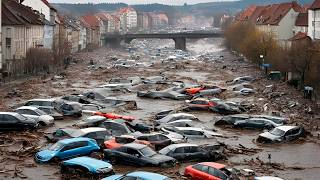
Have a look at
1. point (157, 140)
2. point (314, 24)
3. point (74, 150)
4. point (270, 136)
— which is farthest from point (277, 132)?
point (314, 24)

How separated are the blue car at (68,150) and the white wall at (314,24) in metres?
54.4

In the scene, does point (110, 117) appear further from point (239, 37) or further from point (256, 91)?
point (239, 37)

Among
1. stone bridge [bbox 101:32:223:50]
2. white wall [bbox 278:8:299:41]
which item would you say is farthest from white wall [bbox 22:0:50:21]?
stone bridge [bbox 101:32:223:50]

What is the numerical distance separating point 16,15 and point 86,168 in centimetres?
5638

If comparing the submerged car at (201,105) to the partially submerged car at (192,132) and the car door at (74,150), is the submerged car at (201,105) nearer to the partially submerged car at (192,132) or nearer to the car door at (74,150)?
the partially submerged car at (192,132)

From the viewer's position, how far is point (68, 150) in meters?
27.5

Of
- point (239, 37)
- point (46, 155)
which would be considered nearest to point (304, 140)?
point (46, 155)

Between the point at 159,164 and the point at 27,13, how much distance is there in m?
62.6

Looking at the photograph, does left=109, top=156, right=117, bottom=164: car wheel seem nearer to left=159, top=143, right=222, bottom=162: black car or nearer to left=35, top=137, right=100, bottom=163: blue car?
left=35, top=137, right=100, bottom=163: blue car

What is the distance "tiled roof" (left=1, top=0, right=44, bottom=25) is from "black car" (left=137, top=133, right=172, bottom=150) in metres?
46.1

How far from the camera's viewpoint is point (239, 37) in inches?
4190

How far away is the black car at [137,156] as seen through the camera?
2650 cm

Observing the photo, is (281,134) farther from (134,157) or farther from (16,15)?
(16,15)

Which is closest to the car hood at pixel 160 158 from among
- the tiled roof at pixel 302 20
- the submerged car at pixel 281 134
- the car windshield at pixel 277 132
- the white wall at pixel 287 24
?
the submerged car at pixel 281 134
